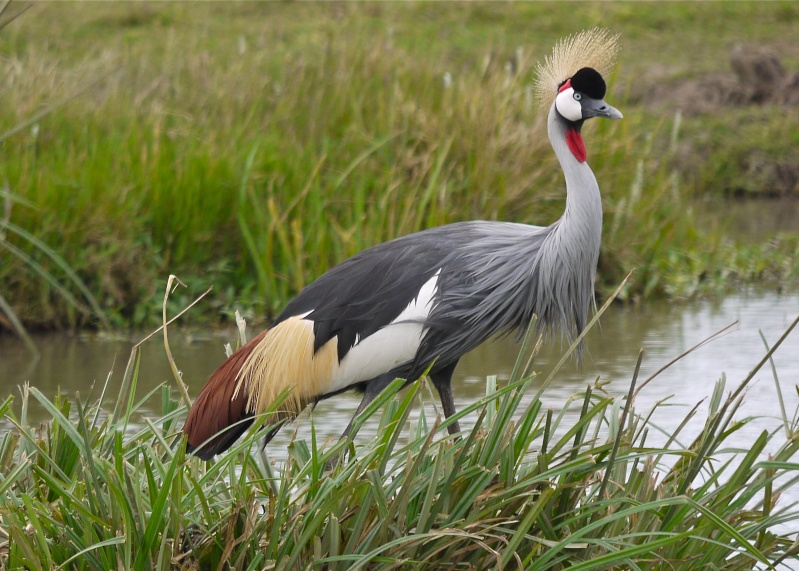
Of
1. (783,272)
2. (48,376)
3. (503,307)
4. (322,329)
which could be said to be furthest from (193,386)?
(783,272)

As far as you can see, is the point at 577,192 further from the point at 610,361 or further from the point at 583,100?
the point at 610,361

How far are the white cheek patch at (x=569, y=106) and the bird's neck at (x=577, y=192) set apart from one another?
0.04 meters

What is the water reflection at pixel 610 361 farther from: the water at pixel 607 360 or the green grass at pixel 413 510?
the green grass at pixel 413 510

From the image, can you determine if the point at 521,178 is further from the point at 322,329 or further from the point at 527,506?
the point at 527,506

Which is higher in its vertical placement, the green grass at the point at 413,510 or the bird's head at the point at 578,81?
the bird's head at the point at 578,81

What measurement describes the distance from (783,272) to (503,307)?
363cm

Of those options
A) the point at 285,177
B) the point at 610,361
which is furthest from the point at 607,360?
the point at 285,177

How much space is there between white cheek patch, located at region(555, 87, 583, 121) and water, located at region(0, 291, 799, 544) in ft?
3.46

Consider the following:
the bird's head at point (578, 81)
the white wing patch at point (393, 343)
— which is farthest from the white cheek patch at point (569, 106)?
the white wing patch at point (393, 343)

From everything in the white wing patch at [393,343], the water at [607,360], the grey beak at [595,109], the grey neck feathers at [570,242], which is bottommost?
the water at [607,360]

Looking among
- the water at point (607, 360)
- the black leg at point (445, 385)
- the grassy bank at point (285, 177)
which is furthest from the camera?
the grassy bank at point (285, 177)

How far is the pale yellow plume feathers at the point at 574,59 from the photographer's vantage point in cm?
366

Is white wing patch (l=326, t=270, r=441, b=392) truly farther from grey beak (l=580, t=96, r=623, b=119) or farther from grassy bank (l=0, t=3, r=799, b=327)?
grassy bank (l=0, t=3, r=799, b=327)

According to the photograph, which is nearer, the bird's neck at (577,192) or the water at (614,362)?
the bird's neck at (577,192)
